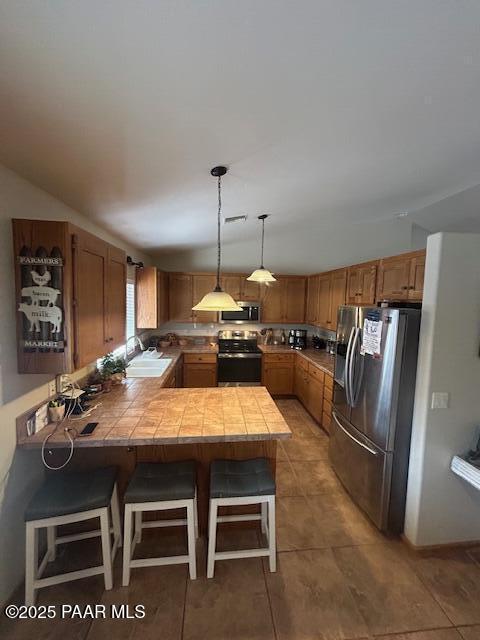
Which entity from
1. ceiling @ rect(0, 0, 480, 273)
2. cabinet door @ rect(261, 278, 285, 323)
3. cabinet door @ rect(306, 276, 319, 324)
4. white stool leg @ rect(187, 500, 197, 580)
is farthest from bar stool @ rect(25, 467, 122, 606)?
cabinet door @ rect(306, 276, 319, 324)

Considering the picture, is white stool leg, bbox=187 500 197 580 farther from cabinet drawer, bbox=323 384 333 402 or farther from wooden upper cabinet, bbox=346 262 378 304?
wooden upper cabinet, bbox=346 262 378 304

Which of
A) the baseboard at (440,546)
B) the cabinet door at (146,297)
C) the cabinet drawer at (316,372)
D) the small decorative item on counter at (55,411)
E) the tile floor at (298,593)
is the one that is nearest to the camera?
the tile floor at (298,593)

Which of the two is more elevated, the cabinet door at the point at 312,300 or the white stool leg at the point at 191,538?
the cabinet door at the point at 312,300

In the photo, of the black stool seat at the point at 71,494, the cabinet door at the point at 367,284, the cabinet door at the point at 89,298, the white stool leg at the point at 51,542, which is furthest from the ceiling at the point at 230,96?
the white stool leg at the point at 51,542

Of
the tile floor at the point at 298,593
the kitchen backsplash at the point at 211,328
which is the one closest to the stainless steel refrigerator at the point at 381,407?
the tile floor at the point at 298,593

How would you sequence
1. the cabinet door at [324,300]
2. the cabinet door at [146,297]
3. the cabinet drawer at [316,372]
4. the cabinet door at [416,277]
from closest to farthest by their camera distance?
1. the cabinet door at [416,277]
2. the cabinet drawer at [316,372]
3. the cabinet door at [146,297]
4. the cabinet door at [324,300]

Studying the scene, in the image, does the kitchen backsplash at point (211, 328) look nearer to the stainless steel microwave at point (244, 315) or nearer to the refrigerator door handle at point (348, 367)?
the stainless steel microwave at point (244, 315)

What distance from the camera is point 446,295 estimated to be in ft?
6.00

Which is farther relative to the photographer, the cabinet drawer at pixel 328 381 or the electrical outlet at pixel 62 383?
the cabinet drawer at pixel 328 381

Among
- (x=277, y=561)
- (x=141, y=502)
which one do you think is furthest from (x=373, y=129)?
(x=277, y=561)

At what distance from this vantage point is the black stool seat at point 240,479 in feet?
5.42

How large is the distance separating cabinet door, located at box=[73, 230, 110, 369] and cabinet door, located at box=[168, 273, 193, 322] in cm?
264

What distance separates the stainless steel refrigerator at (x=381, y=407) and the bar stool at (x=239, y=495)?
893 millimetres

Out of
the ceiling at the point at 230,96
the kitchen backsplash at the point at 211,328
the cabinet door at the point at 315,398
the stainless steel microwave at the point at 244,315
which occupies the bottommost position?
the cabinet door at the point at 315,398
